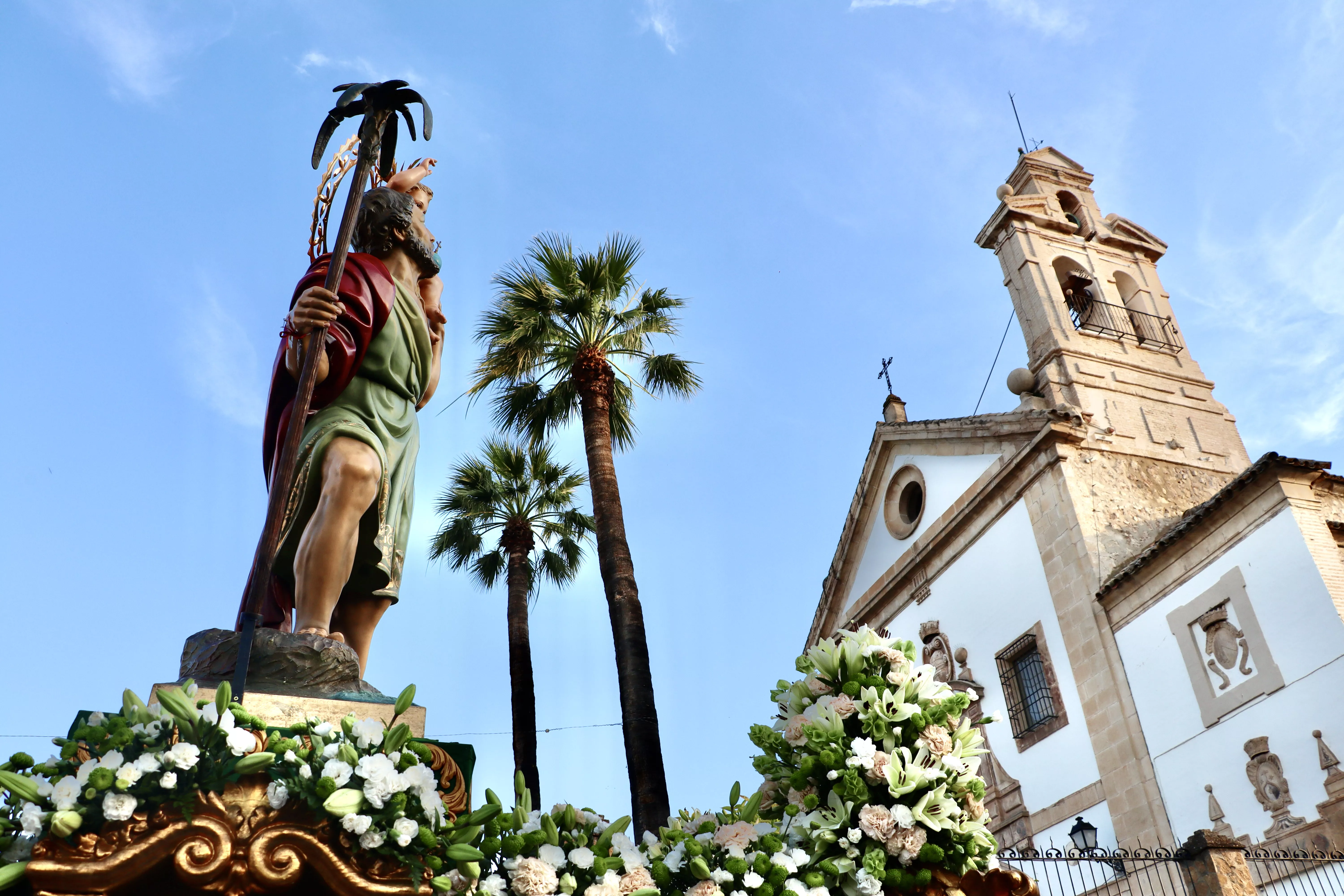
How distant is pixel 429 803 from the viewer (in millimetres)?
2646

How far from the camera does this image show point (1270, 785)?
41.8ft

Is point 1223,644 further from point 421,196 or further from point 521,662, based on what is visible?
point 421,196

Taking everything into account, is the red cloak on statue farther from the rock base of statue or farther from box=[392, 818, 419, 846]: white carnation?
box=[392, 818, 419, 846]: white carnation

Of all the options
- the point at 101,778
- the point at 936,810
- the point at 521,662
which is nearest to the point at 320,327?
the point at 101,778

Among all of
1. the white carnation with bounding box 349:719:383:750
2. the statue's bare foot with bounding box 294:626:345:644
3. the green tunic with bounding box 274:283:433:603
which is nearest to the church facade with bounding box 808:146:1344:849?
the green tunic with bounding box 274:283:433:603

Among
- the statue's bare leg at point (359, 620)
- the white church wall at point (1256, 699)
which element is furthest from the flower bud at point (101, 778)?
the white church wall at point (1256, 699)

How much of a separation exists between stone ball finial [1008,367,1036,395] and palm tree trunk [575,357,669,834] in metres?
8.71

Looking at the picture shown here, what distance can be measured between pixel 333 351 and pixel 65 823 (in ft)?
6.16

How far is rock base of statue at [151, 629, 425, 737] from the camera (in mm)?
3057

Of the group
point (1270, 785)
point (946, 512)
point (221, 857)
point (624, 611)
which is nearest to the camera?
point (221, 857)

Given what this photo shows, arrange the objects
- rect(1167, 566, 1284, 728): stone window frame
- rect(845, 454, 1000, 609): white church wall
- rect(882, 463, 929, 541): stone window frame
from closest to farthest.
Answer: rect(1167, 566, 1284, 728): stone window frame < rect(845, 454, 1000, 609): white church wall < rect(882, 463, 929, 541): stone window frame

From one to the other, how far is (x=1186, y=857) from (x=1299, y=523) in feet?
16.4

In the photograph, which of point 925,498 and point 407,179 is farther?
point 925,498

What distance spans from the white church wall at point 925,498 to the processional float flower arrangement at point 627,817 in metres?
16.2
